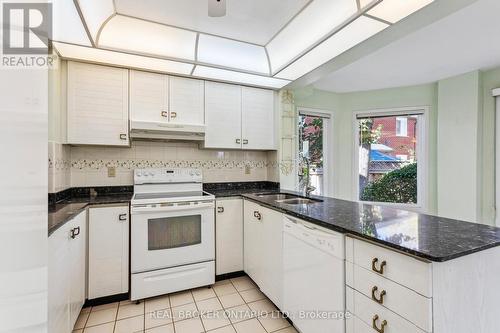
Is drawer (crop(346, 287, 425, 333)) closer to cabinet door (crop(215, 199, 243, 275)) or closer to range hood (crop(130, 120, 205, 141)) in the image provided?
cabinet door (crop(215, 199, 243, 275))

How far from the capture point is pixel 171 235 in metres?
2.24

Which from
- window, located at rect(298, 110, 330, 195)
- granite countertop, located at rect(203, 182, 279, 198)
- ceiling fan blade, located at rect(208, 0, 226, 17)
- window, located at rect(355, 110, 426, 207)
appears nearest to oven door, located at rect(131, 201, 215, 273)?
granite countertop, located at rect(203, 182, 279, 198)

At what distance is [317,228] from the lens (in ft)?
4.85

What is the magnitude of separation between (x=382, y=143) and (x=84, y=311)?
402 centimetres

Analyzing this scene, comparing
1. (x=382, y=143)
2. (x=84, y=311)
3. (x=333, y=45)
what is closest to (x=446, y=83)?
(x=382, y=143)

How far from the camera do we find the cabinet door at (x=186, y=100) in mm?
2568

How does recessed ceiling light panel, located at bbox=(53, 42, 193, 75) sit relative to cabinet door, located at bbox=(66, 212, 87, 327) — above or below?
above

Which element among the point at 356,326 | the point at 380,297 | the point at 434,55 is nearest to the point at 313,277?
the point at 356,326

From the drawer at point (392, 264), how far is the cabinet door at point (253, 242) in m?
1.07

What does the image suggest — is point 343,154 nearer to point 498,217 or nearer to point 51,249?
point 498,217

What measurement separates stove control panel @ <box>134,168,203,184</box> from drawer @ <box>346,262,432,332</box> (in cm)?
196

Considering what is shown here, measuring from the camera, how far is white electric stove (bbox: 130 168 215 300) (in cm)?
212

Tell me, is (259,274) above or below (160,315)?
above

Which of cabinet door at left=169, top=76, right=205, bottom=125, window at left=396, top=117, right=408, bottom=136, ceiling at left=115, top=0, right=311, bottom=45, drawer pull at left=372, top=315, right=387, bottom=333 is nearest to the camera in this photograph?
drawer pull at left=372, top=315, right=387, bottom=333
